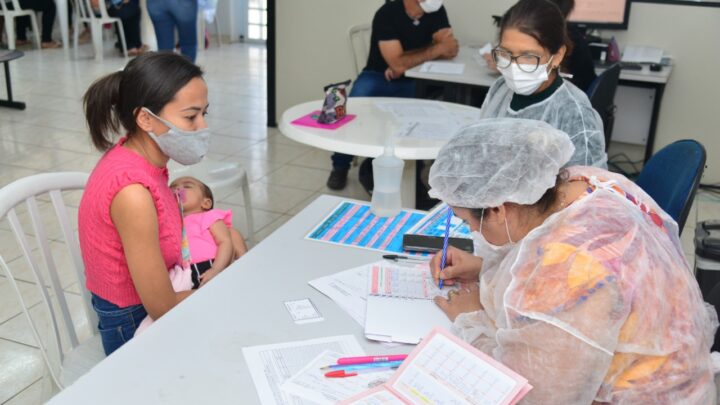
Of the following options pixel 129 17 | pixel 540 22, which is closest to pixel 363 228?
pixel 540 22

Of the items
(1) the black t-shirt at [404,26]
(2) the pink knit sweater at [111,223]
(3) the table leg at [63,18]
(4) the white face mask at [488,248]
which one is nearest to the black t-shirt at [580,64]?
(1) the black t-shirt at [404,26]

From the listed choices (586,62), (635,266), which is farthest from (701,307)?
(586,62)

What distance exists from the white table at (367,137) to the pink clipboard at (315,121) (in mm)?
24

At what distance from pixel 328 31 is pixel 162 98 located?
3.26m

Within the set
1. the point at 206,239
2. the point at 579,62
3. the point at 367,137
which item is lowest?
the point at 206,239

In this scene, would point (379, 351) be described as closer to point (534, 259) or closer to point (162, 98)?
point (534, 259)

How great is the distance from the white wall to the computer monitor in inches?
2.4

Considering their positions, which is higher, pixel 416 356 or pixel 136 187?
pixel 136 187

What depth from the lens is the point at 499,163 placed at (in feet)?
3.83

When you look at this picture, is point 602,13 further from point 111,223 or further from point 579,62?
point 111,223

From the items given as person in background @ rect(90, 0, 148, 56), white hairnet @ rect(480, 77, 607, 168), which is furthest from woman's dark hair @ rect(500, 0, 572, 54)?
person in background @ rect(90, 0, 148, 56)

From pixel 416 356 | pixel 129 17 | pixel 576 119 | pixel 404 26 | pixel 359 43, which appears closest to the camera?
pixel 416 356

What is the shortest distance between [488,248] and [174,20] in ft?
13.7

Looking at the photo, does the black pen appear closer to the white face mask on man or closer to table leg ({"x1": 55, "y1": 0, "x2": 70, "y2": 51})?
the white face mask on man
